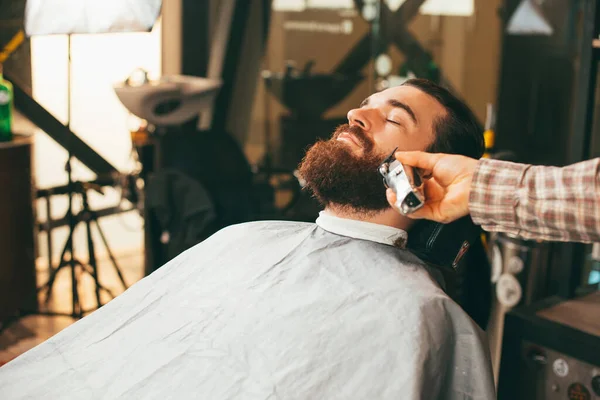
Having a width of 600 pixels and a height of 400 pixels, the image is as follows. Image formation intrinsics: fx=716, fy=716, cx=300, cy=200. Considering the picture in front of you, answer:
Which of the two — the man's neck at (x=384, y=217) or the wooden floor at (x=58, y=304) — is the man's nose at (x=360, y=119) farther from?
the wooden floor at (x=58, y=304)

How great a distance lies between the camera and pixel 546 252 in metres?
2.47

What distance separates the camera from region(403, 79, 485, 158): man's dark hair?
1.55m

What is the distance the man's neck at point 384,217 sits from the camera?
5.16ft

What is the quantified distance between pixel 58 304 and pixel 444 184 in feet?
9.47

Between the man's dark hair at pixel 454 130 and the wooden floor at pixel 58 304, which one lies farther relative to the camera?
the wooden floor at pixel 58 304

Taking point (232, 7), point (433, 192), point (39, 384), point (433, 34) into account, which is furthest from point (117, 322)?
point (433, 34)

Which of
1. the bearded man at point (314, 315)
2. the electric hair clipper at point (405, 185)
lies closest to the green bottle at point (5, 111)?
the bearded man at point (314, 315)

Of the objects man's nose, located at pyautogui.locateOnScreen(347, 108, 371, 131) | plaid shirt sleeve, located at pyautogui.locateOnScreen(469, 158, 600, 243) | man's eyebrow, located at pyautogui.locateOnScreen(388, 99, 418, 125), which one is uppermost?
man's eyebrow, located at pyautogui.locateOnScreen(388, 99, 418, 125)

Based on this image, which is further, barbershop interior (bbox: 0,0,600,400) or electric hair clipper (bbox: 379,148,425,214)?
barbershop interior (bbox: 0,0,600,400)

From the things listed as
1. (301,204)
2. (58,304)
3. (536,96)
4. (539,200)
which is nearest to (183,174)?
(301,204)

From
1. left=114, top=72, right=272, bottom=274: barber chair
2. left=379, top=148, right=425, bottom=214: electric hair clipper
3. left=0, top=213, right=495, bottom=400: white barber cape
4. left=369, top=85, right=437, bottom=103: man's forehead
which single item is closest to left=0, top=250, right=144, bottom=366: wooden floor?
left=114, top=72, right=272, bottom=274: barber chair

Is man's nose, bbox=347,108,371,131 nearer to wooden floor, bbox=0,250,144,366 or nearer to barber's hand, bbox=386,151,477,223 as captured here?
barber's hand, bbox=386,151,477,223

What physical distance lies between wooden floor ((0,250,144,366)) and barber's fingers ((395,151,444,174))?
2.24 m

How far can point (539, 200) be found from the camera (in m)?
0.99
